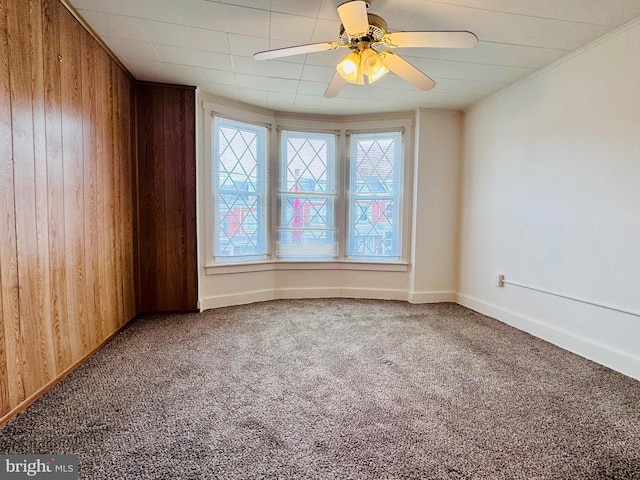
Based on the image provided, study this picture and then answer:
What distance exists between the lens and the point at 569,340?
101 inches

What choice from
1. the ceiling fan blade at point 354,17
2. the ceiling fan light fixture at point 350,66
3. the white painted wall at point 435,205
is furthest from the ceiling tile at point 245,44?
the white painted wall at point 435,205

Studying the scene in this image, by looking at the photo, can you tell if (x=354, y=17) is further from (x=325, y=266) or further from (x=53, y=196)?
(x=325, y=266)

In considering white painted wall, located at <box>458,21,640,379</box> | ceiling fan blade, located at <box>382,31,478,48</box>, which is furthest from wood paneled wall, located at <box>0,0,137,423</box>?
white painted wall, located at <box>458,21,640,379</box>

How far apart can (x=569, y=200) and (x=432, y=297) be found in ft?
6.07

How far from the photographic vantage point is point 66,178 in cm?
209

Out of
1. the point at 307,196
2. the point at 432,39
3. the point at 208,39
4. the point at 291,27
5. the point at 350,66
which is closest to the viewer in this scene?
the point at 432,39

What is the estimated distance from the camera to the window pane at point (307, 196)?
159 inches

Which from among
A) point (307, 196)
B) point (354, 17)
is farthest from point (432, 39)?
point (307, 196)

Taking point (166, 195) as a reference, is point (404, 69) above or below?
above

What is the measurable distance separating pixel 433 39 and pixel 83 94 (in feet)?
7.81

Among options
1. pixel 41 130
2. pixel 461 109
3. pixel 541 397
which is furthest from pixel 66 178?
pixel 461 109

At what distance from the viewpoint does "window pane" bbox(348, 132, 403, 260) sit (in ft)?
13.3

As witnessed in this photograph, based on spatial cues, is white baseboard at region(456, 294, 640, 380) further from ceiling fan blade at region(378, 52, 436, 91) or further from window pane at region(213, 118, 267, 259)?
window pane at region(213, 118, 267, 259)

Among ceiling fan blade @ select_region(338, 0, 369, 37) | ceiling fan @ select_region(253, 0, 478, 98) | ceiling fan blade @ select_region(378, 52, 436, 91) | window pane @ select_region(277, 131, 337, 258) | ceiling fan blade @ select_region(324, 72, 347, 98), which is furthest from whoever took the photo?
window pane @ select_region(277, 131, 337, 258)
